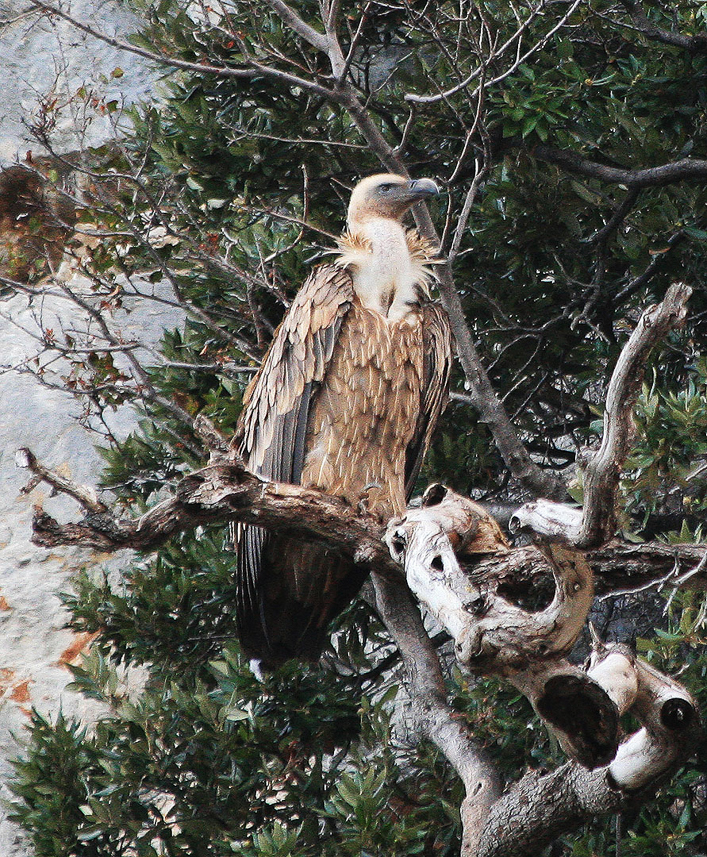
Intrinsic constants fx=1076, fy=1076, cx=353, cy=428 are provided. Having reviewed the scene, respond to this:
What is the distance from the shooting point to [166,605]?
15.4 ft

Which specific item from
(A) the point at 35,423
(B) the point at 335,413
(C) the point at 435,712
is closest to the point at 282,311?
(B) the point at 335,413

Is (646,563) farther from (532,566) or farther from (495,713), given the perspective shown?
(495,713)

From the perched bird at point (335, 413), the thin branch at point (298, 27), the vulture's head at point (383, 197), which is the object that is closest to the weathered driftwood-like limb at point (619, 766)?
the perched bird at point (335, 413)

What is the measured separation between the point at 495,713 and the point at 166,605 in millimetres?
1505

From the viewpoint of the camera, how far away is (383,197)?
4754mm

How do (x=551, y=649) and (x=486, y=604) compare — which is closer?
(x=551, y=649)

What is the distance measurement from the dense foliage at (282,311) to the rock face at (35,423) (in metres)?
1.80

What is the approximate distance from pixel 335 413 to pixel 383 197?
104 centimetres

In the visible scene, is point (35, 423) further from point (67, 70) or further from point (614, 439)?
point (614, 439)

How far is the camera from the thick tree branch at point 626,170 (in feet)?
15.0

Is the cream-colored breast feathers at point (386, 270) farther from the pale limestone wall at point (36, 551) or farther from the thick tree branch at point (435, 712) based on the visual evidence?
the pale limestone wall at point (36, 551)

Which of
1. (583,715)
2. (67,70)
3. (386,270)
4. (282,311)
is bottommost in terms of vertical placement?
(583,715)

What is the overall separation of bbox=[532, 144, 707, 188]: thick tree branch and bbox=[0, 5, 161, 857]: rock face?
311 cm

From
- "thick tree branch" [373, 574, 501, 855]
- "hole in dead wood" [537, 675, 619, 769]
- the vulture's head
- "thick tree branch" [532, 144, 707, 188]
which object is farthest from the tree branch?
"hole in dead wood" [537, 675, 619, 769]
